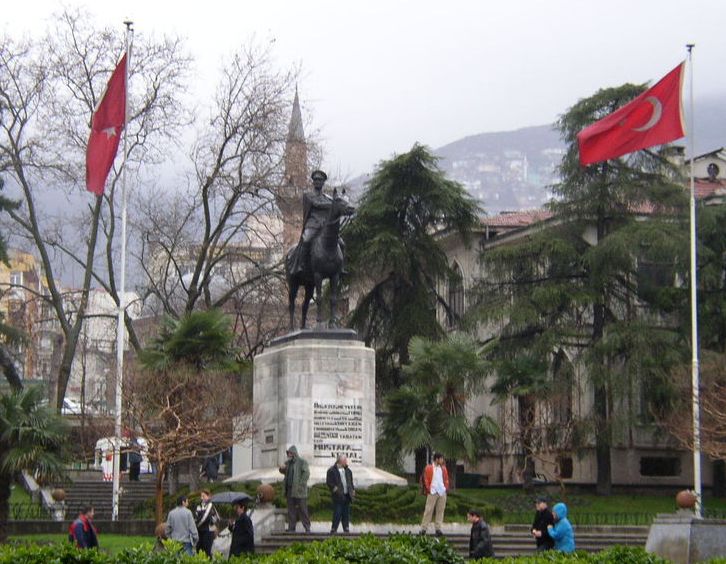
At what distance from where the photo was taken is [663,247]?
42.9 meters

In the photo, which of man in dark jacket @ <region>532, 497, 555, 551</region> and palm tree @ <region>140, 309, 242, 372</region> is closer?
man in dark jacket @ <region>532, 497, 555, 551</region>

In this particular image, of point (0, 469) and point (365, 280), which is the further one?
point (365, 280)

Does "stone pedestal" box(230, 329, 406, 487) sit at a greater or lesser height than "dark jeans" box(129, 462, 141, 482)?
greater

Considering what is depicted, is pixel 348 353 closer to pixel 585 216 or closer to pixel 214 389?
pixel 214 389

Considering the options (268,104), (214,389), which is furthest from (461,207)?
(214,389)

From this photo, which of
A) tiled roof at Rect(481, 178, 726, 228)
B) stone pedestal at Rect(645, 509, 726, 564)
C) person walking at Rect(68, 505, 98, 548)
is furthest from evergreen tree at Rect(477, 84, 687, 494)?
person walking at Rect(68, 505, 98, 548)

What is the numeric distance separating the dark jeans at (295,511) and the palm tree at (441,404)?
9.25m

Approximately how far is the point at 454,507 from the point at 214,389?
8.59 metres

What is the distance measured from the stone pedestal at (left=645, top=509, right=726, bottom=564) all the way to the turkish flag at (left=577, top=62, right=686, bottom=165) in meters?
15.1

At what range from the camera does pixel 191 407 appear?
34969mm

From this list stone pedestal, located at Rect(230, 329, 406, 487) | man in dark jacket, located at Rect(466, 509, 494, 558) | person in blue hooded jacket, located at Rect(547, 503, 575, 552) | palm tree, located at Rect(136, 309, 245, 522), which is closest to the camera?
person in blue hooded jacket, located at Rect(547, 503, 575, 552)

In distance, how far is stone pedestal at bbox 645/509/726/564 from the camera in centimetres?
1977

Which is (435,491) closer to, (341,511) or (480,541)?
(341,511)

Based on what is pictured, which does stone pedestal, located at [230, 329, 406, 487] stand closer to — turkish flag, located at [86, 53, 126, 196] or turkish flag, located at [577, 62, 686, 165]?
turkish flag, located at [577, 62, 686, 165]
